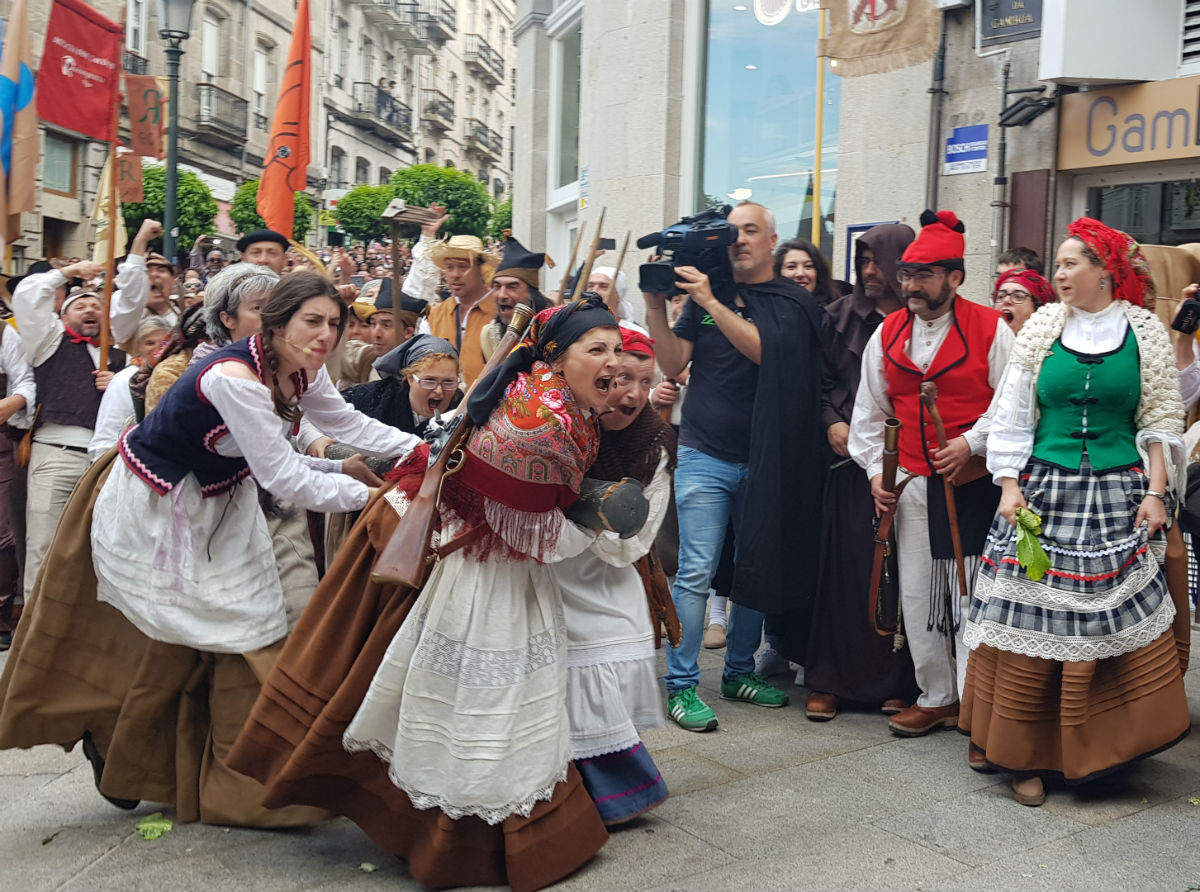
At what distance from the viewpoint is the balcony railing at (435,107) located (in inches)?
2261

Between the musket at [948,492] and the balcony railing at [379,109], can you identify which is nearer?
the musket at [948,492]

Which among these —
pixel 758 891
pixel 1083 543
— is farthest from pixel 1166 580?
pixel 758 891

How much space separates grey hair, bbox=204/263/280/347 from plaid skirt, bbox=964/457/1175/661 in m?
2.78

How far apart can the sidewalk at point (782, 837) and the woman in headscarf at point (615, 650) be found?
0.58 ft

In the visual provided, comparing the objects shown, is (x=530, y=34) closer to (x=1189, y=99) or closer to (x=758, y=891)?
(x=1189, y=99)

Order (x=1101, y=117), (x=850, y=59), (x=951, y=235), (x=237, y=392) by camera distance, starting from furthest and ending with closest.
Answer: (x=1101, y=117)
(x=850, y=59)
(x=951, y=235)
(x=237, y=392)

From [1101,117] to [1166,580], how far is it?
15.0ft

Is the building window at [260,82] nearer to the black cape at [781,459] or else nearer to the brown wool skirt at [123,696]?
the black cape at [781,459]

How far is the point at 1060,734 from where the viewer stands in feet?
14.4

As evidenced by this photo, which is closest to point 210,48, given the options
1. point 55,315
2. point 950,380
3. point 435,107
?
point 435,107

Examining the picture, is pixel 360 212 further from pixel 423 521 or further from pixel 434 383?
pixel 423 521

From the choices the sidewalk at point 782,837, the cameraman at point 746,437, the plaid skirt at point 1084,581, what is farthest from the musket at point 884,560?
the plaid skirt at point 1084,581

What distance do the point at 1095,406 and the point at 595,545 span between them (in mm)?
1889

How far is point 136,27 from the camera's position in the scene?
31641mm
